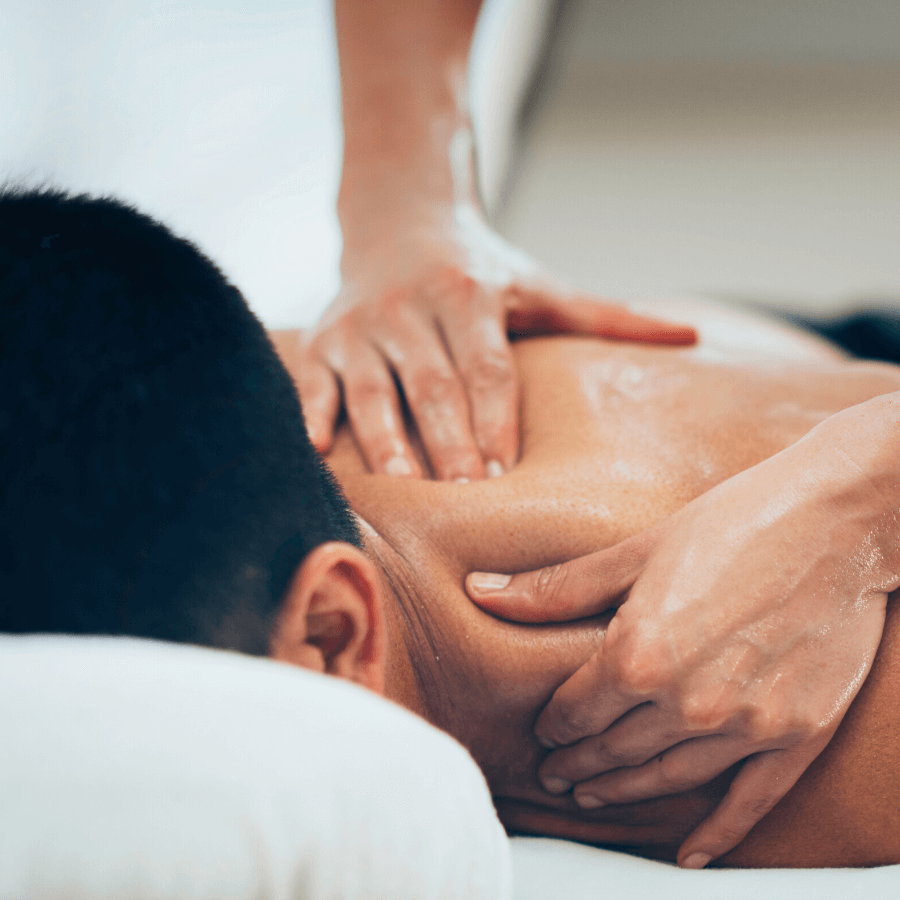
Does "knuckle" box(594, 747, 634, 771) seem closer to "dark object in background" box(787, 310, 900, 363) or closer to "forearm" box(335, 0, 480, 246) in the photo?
"forearm" box(335, 0, 480, 246)

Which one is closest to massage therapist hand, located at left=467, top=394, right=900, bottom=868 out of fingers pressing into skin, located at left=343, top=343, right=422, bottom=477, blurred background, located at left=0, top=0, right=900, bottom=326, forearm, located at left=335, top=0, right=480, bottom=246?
fingers pressing into skin, located at left=343, top=343, right=422, bottom=477

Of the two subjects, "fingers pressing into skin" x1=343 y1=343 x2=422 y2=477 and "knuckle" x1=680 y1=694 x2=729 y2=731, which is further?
"fingers pressing into skin" x1=343 y1=343 x2=422 y2=477

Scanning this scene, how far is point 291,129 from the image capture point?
2482mm

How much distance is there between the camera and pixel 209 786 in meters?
0.37

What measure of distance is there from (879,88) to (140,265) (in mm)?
2236

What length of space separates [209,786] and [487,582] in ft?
1.29

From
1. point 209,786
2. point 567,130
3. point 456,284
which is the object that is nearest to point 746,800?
point 209,786

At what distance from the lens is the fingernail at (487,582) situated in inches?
28.5

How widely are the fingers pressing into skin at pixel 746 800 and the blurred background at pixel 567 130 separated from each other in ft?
4.71

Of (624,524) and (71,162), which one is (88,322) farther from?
(71,162)

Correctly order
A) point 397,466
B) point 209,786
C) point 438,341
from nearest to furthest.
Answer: point 209,786, point 397,466, point 438,341

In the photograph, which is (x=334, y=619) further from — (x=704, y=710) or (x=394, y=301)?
(x=394, y=301)

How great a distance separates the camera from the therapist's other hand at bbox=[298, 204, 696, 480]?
0.85m

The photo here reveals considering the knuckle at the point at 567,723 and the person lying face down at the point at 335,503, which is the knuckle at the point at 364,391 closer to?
the person lying face down at the point at 335,503
